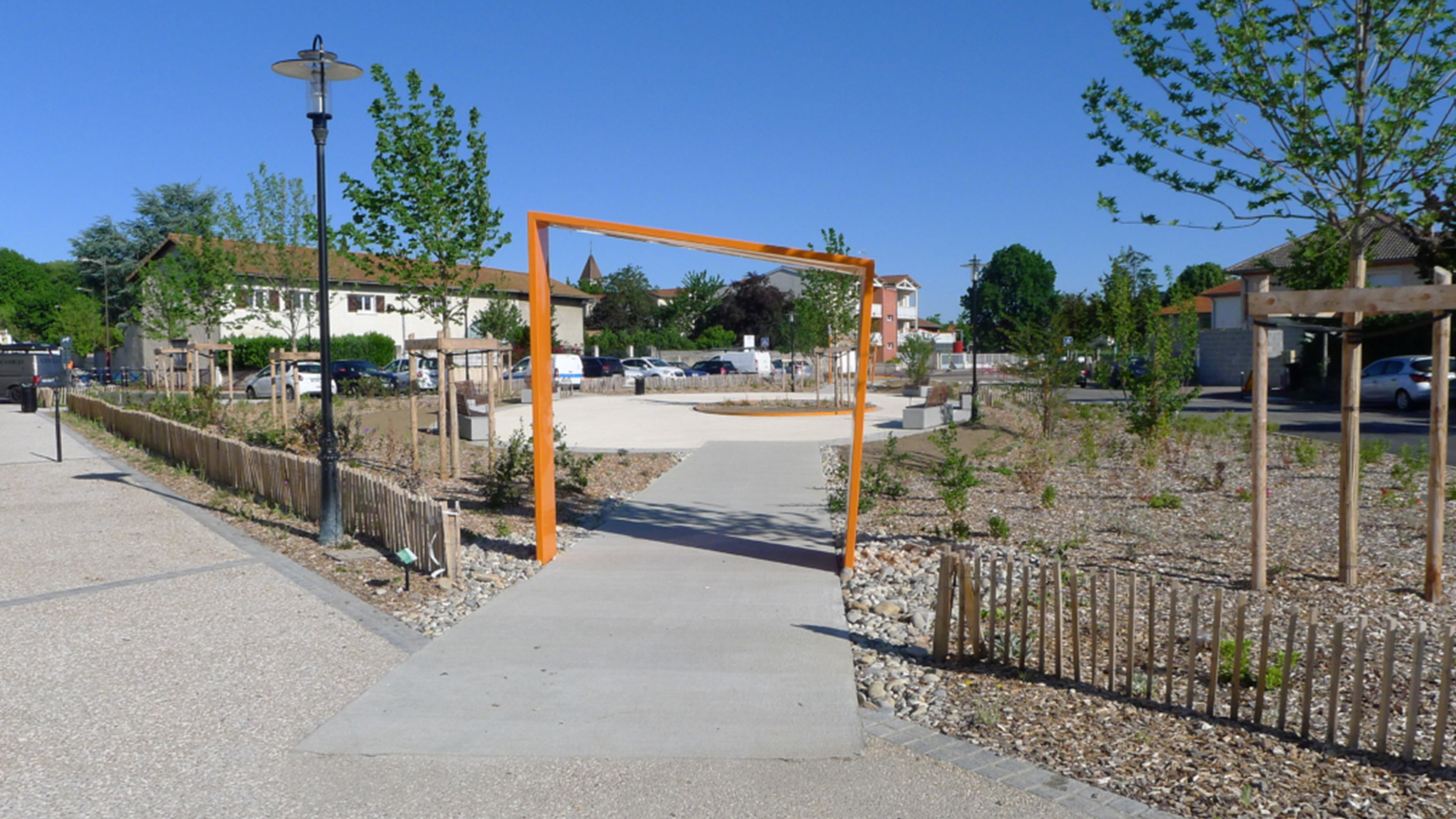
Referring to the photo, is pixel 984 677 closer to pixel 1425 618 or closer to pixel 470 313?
pixel 1425 618

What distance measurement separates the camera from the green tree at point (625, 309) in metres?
79.0

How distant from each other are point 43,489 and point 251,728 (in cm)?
1089

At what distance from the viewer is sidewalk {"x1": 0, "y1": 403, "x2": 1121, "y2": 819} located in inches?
159

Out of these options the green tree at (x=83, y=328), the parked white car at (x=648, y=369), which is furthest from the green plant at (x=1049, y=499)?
the green tree at (x=83, y=328)


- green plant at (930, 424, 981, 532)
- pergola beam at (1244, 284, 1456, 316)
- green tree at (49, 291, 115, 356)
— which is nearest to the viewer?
pergola beam at (1244, 284, 1456, 316)

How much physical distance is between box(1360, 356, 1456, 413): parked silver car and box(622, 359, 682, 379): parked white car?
24.0 meters

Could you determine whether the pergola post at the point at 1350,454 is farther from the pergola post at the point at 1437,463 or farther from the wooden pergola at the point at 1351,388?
the pergola post at the point at 1437,463

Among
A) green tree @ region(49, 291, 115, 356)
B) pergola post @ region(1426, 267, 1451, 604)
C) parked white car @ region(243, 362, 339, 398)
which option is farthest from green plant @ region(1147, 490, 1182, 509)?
green tree @ region(49, 291, 115, 356)

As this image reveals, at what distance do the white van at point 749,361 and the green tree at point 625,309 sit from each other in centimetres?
2911

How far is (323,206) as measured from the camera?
8633 millimetres

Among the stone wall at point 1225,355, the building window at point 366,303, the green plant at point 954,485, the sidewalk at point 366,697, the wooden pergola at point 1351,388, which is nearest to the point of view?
the sidewalk at point 366,697

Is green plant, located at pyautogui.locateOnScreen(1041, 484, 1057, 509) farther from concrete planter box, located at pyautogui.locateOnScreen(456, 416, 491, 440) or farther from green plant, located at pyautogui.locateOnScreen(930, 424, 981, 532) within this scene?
concrete planter box, located at pyautogui.locateOnScreen(456, 416, 491, 440)

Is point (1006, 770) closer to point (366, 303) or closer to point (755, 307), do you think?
point (366, 303)

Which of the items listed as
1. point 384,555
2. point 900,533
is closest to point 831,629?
point 900,533
